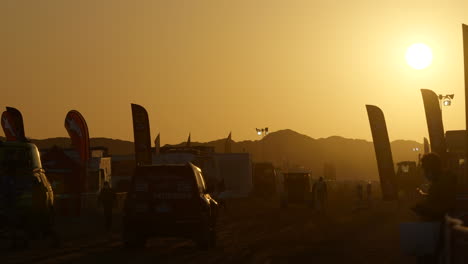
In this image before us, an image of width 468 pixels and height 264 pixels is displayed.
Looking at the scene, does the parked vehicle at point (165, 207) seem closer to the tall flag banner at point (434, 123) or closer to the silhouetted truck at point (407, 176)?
the tall flag banner at point (434, 123)

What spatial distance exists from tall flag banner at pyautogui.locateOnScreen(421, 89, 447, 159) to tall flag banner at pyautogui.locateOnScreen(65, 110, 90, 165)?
18.3m

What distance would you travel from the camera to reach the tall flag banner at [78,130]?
159 feet

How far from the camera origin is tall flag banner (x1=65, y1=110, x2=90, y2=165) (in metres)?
48.4

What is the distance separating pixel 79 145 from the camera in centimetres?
4872

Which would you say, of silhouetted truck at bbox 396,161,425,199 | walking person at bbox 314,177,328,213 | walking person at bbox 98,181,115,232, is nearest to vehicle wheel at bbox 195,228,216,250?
walking person at bbox 98,181,115,232

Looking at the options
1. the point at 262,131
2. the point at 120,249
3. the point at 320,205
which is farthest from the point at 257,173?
the point at 120,249

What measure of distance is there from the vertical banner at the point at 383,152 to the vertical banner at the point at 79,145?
47.2ft

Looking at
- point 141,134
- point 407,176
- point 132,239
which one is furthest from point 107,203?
point 407,176

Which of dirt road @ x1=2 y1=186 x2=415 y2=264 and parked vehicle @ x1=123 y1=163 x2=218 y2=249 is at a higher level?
parked vehicle @ x1=123 y1=163 x2=218 y2=249

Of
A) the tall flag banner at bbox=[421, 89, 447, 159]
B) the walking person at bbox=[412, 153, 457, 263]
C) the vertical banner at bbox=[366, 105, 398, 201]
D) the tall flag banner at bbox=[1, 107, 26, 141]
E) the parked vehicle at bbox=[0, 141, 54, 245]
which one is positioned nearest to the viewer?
the walking person at bbox=[412, 153, 457, 263]

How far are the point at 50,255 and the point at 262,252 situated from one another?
478cm

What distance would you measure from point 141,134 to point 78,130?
5.16 m

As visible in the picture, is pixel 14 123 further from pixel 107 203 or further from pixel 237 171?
pixel 237 171

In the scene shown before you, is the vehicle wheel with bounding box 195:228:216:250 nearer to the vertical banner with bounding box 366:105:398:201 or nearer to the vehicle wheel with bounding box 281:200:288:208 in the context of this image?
the vertical banner with bounding box 366:105:398:201
